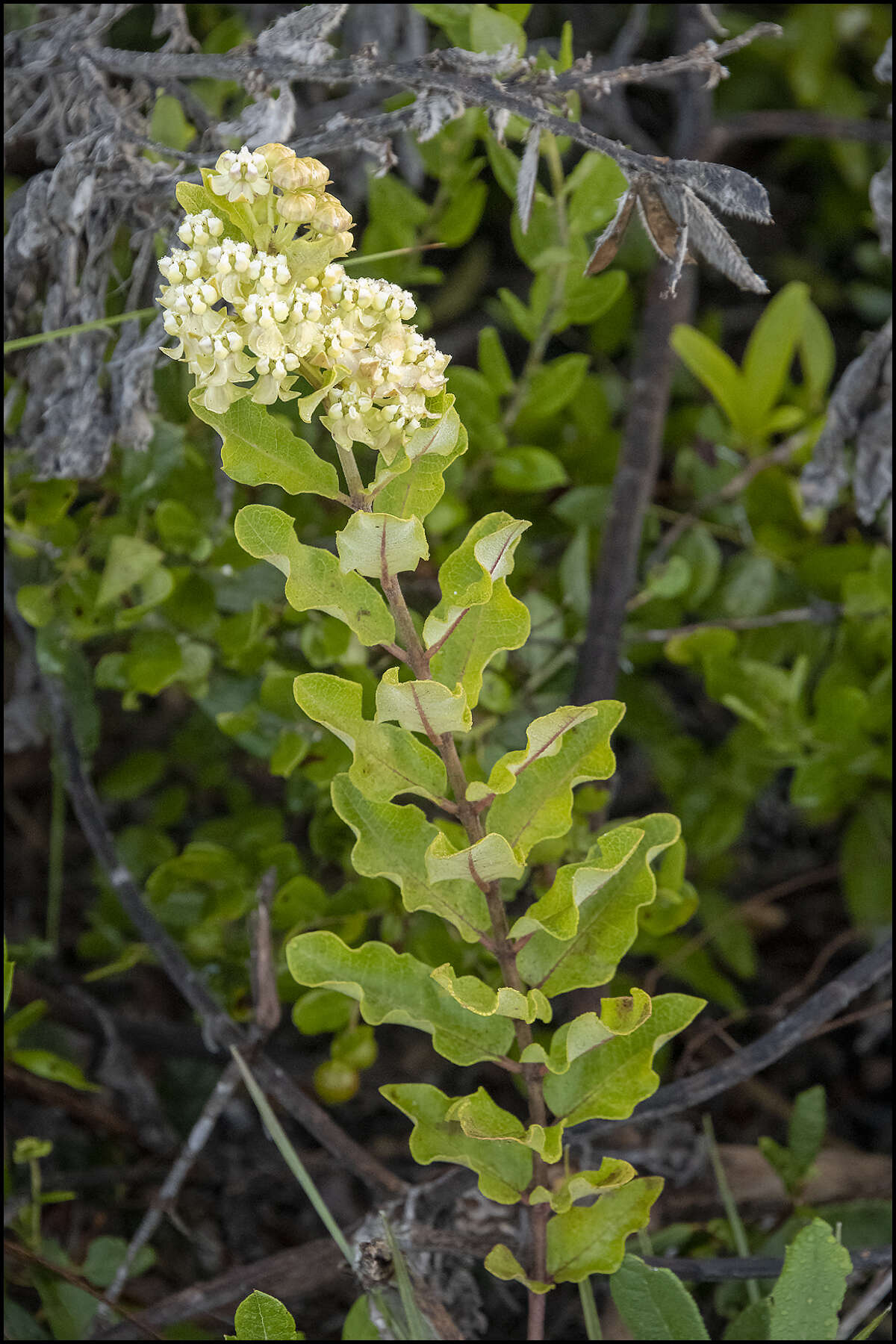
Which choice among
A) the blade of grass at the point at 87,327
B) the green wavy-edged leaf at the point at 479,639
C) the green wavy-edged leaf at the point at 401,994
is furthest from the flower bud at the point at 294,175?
the green wavy-edged leaf at the point at 401,994

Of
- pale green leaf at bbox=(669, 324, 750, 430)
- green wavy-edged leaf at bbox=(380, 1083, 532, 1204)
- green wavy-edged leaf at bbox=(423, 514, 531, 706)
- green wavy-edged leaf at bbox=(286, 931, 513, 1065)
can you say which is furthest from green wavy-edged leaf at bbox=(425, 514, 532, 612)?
pale green leaf at bbox=(669, 324, 750, 430)

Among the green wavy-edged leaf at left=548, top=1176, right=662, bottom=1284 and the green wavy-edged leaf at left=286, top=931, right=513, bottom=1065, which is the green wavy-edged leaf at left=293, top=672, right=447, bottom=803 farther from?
the green wavy-edged leaf at left=548, top=1176, right=662, bottom=1284

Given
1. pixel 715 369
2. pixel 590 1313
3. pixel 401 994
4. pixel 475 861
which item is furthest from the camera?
pixel 715 369

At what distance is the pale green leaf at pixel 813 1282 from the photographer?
752 millimetres

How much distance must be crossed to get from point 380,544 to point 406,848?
0.25 meters

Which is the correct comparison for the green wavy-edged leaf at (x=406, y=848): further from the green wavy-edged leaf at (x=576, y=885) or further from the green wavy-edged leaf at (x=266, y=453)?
the green wavy-edged leaf at (x=266, y=453)

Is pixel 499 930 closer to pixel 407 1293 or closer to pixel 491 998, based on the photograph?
pixel 491 998

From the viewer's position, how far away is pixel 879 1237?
1.21 metres

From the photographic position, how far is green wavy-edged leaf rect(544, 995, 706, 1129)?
768mm

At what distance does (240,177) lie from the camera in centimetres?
57

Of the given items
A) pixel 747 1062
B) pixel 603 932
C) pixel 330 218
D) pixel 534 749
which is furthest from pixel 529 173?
pixel 747 1062

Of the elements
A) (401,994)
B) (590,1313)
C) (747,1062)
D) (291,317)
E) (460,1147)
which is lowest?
(590,1313)

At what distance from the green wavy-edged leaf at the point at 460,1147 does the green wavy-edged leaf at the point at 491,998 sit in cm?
13

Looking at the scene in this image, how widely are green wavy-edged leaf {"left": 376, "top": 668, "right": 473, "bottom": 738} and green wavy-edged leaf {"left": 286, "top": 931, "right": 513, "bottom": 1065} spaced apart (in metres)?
Result: 0.20
